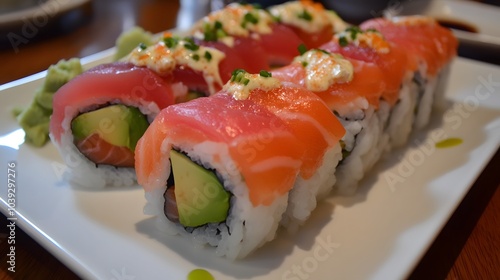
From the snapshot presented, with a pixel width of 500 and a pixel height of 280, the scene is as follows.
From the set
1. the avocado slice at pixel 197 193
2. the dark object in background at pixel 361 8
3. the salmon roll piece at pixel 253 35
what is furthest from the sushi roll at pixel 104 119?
the dark object in background at pixel 361 8

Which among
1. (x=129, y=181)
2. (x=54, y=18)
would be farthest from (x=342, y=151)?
(x=54, y=18)

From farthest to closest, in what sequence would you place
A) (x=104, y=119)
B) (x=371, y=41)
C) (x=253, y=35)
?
(x=253, y=35), (x=371, y=41), (x=104, y=119)

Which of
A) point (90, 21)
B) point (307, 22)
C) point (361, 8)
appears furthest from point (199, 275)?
point (361, 8)

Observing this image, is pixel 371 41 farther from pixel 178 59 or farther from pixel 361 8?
pixel 361 8

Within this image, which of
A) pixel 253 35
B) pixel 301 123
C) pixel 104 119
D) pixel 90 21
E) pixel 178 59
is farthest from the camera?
pixel 90 21

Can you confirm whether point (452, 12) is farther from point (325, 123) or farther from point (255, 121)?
point (255, 121)

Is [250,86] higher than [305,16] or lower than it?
higher

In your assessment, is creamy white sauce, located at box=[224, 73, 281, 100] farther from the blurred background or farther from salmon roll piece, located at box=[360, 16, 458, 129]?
the blurred background
